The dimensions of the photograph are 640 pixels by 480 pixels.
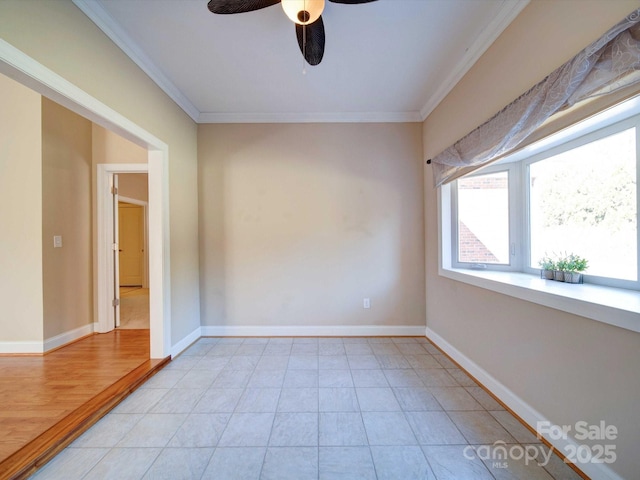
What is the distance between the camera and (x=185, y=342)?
2592mm

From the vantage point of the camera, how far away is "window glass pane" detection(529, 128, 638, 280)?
4.21 ft

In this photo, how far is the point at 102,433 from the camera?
Answer: 57.6 inches

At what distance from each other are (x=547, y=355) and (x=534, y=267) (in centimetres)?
83

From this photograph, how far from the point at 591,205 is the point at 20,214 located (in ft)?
15.8

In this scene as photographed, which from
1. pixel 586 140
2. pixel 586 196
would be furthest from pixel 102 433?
pixel 586 140

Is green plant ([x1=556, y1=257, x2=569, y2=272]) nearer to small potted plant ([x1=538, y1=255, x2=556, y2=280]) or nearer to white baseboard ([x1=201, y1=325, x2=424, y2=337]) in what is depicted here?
small potted plant ([x1=538, y1=255, x2=556, y2=280])

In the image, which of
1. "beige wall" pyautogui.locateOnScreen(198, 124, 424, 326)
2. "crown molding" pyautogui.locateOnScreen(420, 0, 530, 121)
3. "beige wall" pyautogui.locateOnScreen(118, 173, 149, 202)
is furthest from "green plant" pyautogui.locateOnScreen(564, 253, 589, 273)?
"beige wall" pyautogui.locateOnScreen(118, 173, 149, 202)

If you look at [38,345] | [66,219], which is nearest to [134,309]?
[38,345]

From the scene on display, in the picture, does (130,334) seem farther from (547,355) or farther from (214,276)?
(547,355)

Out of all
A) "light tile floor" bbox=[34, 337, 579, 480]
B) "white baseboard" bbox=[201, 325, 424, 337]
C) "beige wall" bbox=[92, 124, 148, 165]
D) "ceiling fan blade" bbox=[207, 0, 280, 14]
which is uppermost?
"ceiling fan blade" bbox=[207, 0, 280, 14]

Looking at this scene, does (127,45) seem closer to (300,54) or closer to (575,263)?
(300,54)

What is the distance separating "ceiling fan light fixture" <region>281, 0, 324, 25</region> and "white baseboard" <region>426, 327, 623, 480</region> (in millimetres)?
2645

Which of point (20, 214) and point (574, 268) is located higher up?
point (20, 214)

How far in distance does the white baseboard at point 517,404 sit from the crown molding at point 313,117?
2.56 meters
